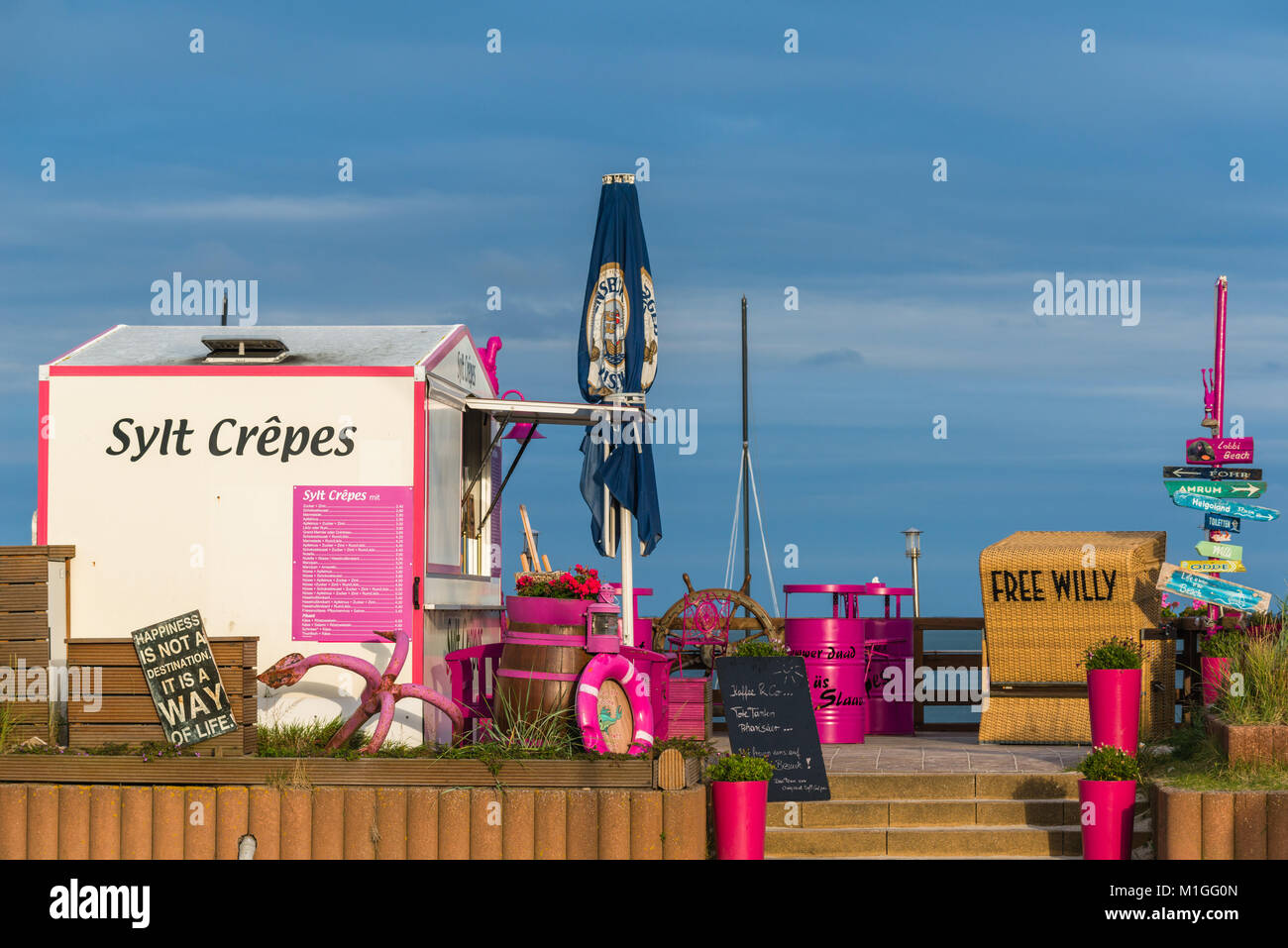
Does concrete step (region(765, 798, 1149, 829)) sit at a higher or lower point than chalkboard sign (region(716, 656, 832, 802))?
lower

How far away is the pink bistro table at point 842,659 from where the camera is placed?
1280 centimetres

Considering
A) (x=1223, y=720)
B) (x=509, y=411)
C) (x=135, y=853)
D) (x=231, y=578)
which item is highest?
(x=509, y=411)

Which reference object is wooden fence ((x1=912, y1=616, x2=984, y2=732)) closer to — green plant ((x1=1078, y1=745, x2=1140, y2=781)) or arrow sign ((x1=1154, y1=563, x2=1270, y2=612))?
arrow sign ((x1=1154, y1=563, x2=1270, y2=612))

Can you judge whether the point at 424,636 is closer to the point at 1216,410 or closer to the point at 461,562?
the point at 461,562

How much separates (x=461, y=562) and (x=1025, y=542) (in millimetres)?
4706

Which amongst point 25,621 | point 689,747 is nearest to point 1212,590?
point 689,747

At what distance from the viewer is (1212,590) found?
11352 mm

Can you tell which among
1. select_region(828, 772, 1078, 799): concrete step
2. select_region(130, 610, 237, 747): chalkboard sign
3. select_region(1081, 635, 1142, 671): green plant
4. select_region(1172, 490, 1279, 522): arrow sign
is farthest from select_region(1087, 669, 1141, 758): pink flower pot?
select_region(130, 610, 237, 747): chalkboard sign

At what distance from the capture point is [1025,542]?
12.7 meters

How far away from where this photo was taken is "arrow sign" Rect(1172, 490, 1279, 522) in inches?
459

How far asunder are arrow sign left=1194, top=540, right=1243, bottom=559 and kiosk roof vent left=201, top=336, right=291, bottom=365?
23.6ft

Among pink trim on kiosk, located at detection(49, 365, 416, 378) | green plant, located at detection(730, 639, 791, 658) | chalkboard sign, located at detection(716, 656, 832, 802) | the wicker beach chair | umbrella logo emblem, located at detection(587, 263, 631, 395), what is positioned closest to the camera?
chalkboard sign, located at detection(716, 656, 832, 802)
